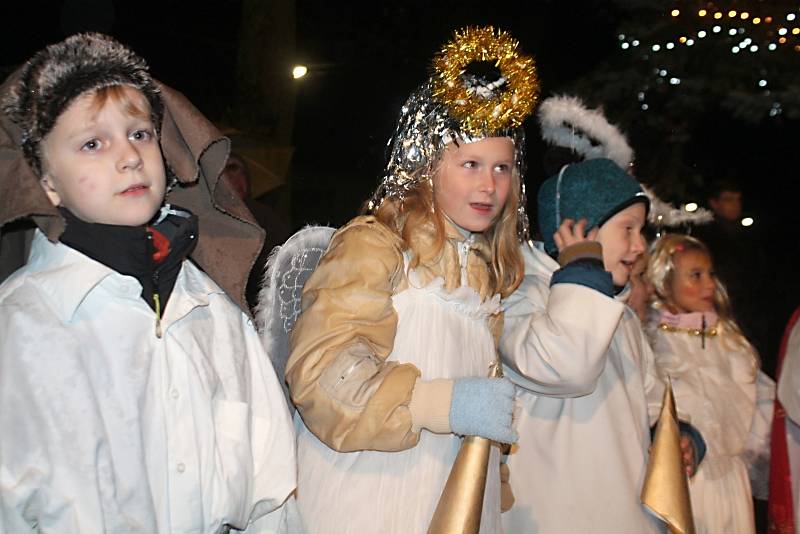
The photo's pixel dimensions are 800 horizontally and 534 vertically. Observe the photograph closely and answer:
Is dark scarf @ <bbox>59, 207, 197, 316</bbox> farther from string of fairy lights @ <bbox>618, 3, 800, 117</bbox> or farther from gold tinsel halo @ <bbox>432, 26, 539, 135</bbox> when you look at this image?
string of fairy lights @ <bbox>618, 3, 800, 117</bbox>

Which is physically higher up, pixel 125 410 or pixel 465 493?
pixel 125 410

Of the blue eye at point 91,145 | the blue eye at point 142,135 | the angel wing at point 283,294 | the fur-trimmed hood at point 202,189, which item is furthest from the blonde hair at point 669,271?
the blue eye at point 91,145

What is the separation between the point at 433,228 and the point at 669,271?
7.89 feet

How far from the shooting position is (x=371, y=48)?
1375 centimetres

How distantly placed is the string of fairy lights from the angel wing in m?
5.77

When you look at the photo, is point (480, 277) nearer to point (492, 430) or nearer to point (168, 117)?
point (492, 430)

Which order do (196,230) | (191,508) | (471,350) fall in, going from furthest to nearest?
(471,350), (196,230), (191,508)

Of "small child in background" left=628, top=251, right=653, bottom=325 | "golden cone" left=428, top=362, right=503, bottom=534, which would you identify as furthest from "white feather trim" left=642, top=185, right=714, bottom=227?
"golden cone" left=428, top=362, right=503, bottom=534

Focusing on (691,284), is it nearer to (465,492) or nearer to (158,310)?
(465,492)

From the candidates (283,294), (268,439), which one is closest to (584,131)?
(283,294)

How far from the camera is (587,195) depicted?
11.3ft

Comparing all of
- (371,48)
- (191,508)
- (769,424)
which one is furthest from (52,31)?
(191,508)

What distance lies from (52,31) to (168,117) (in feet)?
32.7

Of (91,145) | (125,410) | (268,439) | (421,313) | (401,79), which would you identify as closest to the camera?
(125,410)
